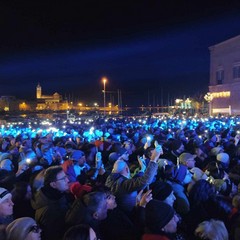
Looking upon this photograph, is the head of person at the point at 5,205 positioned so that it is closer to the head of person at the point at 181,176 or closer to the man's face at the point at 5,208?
the man's face at the point at 5,208

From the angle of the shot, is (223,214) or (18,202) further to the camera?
(18,202)

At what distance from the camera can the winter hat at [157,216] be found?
376 cm

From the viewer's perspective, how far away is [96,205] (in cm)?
429

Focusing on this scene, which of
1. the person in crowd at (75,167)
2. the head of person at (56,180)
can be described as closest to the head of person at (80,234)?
the head of person at (56,180)

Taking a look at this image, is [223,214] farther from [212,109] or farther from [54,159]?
[212,109]

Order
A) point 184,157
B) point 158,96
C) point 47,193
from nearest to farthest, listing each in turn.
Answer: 1. point 47,193
2. point 184,157
3. point 158,96

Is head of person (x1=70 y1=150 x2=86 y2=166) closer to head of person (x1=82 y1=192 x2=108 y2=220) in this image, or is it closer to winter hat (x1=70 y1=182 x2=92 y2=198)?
winter hat (x1=70 y1=182 x2=92 y2=198)

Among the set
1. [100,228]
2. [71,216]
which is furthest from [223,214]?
[71,216]

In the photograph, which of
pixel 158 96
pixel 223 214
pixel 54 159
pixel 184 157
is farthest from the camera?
pixel 158 96

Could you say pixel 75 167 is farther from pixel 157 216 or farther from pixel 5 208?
pixel 157 216

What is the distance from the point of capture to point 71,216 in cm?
422

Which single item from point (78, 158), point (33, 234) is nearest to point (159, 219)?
point (33, 234)

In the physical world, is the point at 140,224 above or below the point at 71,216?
below

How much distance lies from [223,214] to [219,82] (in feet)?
174
